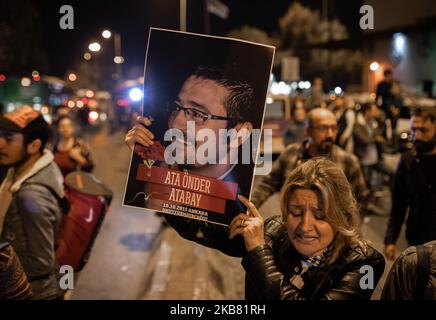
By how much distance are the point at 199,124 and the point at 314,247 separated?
2.19 ft

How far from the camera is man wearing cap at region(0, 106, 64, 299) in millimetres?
2842

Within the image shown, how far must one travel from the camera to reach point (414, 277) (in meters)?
1.79

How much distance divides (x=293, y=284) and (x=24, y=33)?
33.9 m

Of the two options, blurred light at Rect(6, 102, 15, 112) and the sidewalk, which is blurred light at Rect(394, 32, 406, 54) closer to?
blurred light at Rect(6, 102, 15, 112)

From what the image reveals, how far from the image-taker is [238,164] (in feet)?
6.66

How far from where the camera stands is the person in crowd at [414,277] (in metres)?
1.76

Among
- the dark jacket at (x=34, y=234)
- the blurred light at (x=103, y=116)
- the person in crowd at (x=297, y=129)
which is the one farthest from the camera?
the blurred light at (x=103, y=116)

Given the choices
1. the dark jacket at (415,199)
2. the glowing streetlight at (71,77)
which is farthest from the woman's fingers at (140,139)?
the glowing streetlight at (71,77)

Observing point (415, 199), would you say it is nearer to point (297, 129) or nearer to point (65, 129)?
point (65, 129)

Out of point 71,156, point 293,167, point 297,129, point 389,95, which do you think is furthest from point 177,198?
point 389,95

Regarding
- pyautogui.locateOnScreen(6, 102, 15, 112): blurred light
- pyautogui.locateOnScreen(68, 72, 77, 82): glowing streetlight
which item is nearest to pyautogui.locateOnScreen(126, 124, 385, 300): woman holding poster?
pyautogui.locateOnScreen(6, 102, 15, 112): blurred light

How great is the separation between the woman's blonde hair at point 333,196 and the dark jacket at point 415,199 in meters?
1.90

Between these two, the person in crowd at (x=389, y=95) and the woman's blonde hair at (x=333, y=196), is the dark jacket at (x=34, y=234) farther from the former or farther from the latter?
the person in crowd at (x=389, y=95)

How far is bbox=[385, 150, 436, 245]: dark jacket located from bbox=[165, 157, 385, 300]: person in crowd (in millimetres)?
1920
